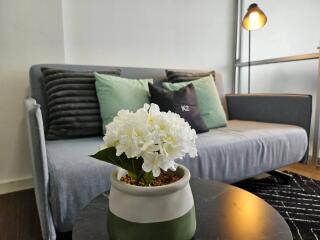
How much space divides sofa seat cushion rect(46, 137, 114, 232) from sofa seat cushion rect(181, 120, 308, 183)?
14.0 inches

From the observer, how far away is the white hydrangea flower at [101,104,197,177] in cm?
40

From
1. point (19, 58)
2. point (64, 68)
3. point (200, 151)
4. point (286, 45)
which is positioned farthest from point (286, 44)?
point (19, 58)

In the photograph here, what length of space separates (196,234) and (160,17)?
185cm

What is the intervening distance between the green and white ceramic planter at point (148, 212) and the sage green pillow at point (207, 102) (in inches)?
43.9

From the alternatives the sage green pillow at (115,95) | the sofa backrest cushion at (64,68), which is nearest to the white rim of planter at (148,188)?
the sage green pillow at (115,95)

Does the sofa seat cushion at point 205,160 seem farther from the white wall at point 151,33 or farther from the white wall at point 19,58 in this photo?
the white wall at point 151,33

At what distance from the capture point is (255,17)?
1975mm

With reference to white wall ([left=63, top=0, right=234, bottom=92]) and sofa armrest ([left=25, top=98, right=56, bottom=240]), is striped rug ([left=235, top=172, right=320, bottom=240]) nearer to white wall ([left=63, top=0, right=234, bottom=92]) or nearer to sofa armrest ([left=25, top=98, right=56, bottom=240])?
sofa armrest ([left=25, top=98, right=56, bottom=240])

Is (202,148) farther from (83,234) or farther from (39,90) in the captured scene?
(39,90)

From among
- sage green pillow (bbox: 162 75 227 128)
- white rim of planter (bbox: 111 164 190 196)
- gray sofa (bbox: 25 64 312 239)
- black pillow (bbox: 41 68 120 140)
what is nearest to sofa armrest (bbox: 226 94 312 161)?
gray sofa (bbox: 25 64 312 239)

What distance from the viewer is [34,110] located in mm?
770

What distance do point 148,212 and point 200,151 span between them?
27.3 inches

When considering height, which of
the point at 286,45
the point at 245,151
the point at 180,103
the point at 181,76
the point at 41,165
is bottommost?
the point at 245,151

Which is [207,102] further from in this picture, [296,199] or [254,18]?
[254,18]
